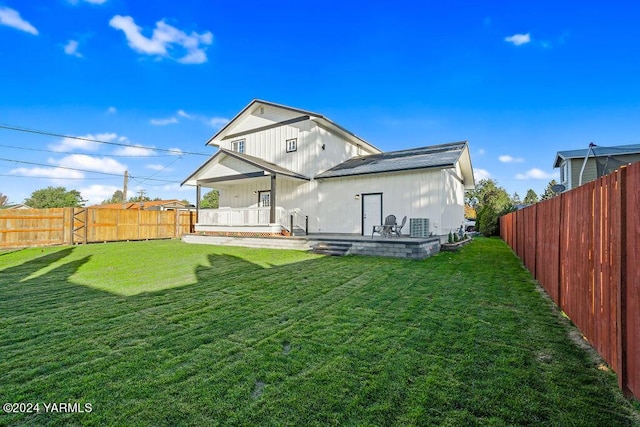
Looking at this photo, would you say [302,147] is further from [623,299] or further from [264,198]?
[623,299]

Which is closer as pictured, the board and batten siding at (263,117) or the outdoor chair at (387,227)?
the outdoor chair at (387,227)

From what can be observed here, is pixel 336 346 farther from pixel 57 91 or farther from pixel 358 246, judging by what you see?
pixel 57 91

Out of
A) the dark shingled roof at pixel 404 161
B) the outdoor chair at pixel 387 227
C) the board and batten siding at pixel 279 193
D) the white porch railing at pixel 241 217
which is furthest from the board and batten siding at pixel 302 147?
the outdoor chair at pixel 387 227

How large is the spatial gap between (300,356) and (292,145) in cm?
1380

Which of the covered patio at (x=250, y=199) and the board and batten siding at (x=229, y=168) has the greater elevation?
the board and batten siding at (x=229, y=168)

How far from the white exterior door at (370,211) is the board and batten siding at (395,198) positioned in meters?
0.15

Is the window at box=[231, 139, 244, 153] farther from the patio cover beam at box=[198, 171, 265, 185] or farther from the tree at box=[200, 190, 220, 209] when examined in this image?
the tree at box=[200, 190, 220, 209]

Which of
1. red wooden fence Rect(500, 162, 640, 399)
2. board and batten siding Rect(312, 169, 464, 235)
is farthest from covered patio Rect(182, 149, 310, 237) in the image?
red wooden fence Rect(500, 162, 640, 399)

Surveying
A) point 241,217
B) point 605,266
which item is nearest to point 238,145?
point 241,217

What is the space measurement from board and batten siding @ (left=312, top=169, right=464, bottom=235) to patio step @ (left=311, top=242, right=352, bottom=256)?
324 centimetres

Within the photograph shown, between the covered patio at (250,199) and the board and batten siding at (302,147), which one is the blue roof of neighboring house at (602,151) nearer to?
the board and batten siding at (302,147)

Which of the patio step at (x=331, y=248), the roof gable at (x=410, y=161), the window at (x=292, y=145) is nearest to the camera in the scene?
the patio step at (x=331, y=248)

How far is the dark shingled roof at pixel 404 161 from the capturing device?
467 inches

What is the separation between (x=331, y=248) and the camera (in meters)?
10.4
